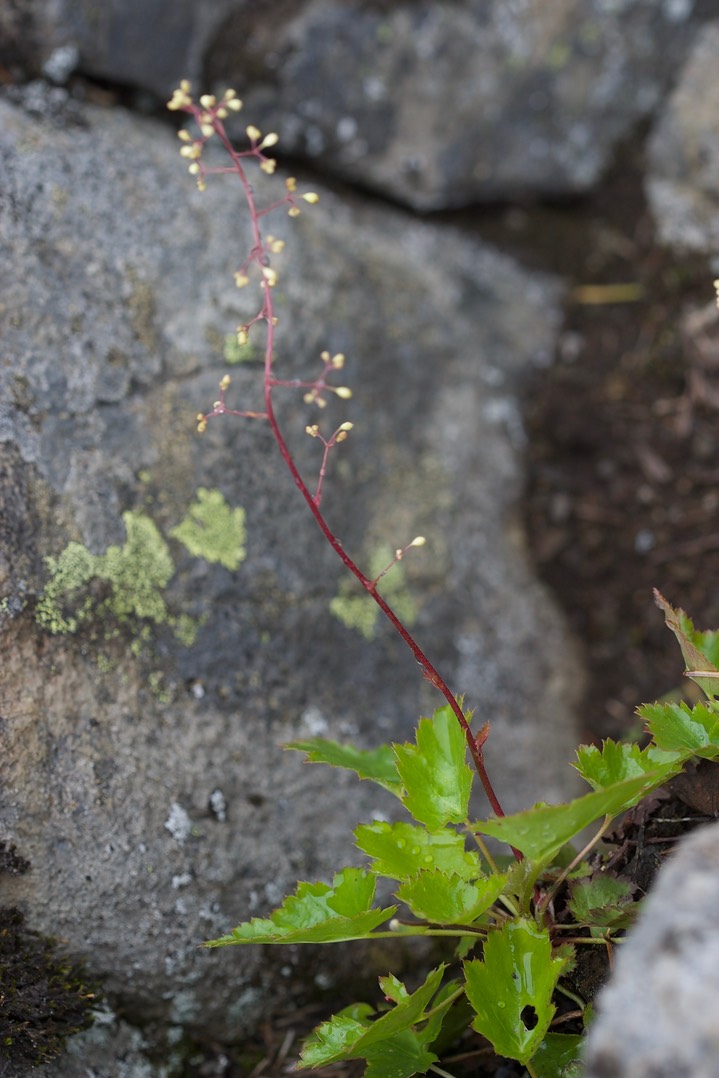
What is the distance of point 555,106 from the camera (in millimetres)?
3104

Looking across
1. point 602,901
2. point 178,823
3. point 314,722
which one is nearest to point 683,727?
point 602,901

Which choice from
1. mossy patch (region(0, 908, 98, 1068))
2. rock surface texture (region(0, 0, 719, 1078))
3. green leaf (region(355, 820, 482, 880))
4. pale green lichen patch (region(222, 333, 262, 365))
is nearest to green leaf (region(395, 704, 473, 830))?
green leaf (region(355, 820, 482, 880))

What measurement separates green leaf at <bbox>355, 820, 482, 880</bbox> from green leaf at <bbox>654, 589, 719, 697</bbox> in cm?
58

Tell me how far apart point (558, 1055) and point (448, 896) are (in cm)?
38

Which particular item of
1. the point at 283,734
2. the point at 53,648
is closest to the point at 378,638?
the point at 283,734

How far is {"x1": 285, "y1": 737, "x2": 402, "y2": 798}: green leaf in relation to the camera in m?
1.82

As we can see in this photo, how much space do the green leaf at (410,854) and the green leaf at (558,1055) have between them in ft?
1.09

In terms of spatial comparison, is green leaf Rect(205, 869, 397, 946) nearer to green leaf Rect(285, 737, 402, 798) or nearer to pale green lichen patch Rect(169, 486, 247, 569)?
green leaf Rect(285, 737, 402, 798)

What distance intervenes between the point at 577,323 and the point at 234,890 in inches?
85.4

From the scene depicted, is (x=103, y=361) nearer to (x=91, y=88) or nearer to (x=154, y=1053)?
(x=91, y=88)

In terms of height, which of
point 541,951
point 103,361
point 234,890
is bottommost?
point 234,890

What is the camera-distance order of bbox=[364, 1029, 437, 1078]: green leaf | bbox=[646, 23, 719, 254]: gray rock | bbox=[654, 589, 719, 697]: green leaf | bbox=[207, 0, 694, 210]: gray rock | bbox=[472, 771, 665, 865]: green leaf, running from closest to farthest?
bbox=[472, 771, 665, 865]: green leaf → bbox=[364, 1029, 437, 1078]: green leaf → bbox=[654, 589, 719, 697]: green leaf → bbox=[207, 0, 694, 210]: gray rock → bbox=[646, 23, 719, 254]: gray rock

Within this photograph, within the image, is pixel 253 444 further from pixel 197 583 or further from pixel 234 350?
pixel 197 583

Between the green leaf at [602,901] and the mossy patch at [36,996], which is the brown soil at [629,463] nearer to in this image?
the green leaf at [602,901]
